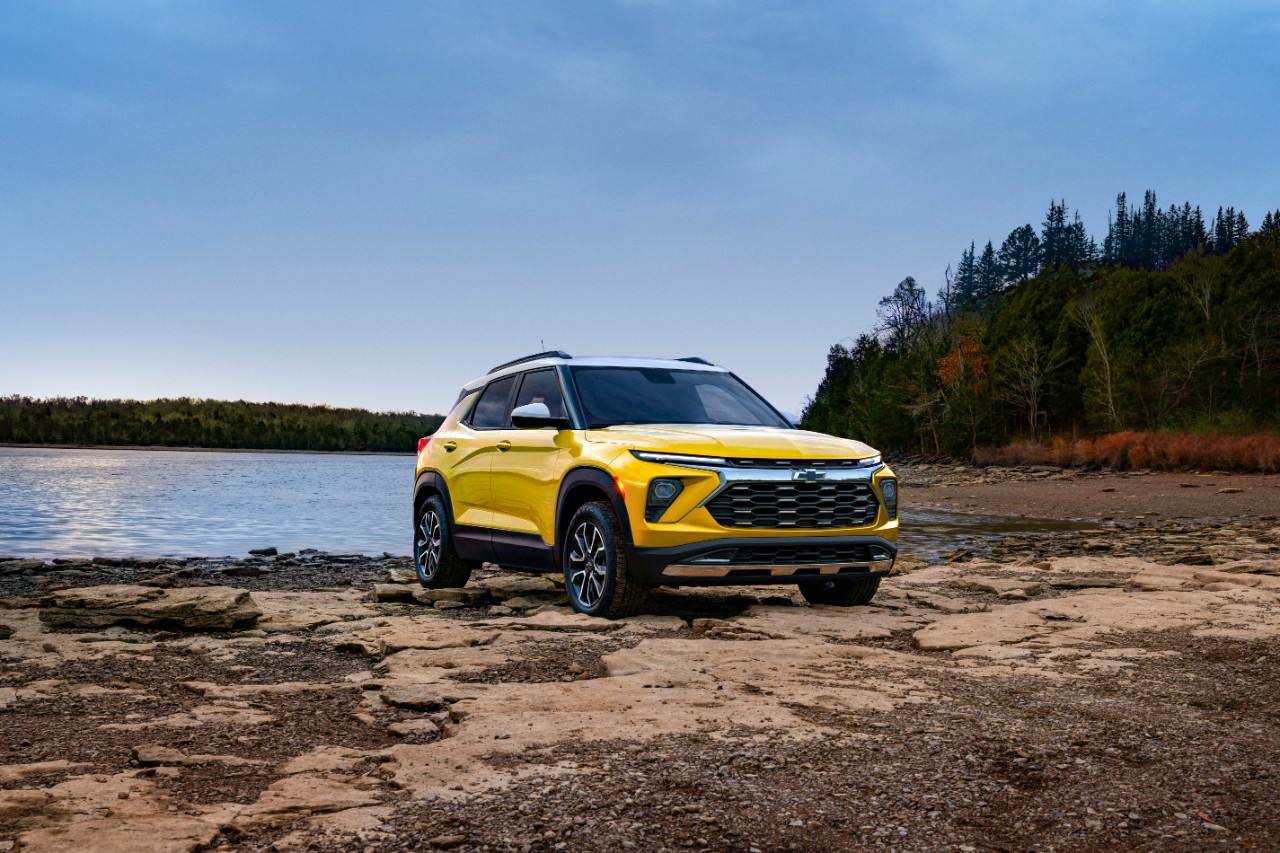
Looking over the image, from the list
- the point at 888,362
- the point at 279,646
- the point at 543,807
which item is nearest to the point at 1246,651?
the point at 543,807

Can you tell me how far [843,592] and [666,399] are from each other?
211 centimetres

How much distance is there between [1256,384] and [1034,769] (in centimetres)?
6683

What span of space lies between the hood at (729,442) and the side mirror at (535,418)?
337 mm

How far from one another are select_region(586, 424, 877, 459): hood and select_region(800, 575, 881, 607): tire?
1105mm

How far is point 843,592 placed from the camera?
962cm

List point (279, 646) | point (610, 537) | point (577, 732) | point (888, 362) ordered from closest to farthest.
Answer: point (577, 732), point (279, 646), point (610, 537), point (888, 362)

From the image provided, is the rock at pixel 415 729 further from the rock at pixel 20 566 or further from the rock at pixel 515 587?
the rock at pixel 20 566

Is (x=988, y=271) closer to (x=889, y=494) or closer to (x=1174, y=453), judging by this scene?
(x=1174, y=453)

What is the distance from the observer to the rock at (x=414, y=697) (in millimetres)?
5734

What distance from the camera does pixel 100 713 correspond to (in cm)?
560

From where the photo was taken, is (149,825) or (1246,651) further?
(1246,651)

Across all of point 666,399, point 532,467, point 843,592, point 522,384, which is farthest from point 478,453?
point 843,592

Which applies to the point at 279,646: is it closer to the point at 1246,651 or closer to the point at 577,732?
the point at 577,732

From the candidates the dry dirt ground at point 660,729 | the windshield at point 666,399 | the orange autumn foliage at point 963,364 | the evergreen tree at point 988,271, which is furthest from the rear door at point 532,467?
the evergreen tree at point 988,271
